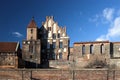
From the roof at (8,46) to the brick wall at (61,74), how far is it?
13.9 meters

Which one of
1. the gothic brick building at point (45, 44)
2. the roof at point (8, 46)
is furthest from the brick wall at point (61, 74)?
the roof at point (8, 46)

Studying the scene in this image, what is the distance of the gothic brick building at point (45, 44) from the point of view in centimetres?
6819

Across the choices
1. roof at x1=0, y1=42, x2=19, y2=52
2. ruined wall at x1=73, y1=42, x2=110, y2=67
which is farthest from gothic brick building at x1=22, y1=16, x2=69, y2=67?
ruined wall at x1=73, y1=42, x2=110, y2=67

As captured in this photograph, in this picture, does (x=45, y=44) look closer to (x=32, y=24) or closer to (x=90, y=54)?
(x=32, y=24)

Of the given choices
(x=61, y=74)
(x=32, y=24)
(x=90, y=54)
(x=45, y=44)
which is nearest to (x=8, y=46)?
(x=32, y=24)

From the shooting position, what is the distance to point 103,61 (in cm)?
6216

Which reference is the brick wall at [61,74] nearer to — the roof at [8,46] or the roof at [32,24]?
the roof at [8,46]

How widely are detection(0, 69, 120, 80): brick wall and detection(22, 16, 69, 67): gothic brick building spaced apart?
45.1 ft

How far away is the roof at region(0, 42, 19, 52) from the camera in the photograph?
66.3 meters

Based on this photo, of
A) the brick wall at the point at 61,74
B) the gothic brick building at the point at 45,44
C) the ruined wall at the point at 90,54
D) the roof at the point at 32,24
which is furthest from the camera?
the roof at the point at 32,24

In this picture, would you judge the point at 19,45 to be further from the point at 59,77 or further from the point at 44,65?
the point at 59,77

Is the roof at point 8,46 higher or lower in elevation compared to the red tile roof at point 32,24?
lower

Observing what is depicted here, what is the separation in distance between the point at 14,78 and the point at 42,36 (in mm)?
21303

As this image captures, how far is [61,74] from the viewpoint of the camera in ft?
171
